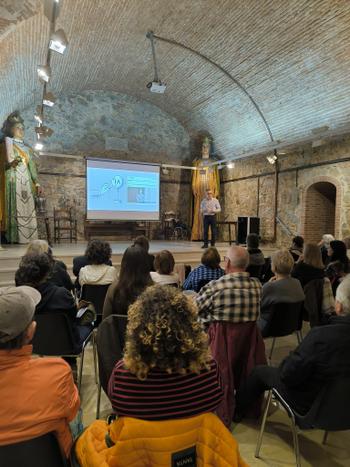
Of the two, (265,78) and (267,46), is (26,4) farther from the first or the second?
(265,78)

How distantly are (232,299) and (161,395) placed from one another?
1048mm

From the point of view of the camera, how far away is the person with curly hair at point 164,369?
3.04 feet

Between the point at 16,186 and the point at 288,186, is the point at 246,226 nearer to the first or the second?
the point at 288,186

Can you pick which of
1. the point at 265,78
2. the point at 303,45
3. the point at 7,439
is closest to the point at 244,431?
the point at 7,439

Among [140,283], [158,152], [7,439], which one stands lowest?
[7,439]

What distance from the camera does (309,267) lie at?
3.09 metres

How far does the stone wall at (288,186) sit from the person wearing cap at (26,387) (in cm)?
730

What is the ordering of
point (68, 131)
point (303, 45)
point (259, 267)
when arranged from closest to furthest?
1. point (259, 267)
2. point (303, 45)
3. point (68, 131)

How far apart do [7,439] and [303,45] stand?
723 centimetres

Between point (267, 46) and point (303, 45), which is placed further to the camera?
point (267, 46)

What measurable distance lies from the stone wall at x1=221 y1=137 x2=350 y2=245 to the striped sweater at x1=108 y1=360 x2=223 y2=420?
7121 mm

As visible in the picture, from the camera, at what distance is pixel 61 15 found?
560cm

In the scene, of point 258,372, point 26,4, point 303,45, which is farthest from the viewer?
point 303,45

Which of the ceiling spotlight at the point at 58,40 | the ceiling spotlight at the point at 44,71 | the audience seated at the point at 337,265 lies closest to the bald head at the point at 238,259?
the audience seated at the point at 337,265
